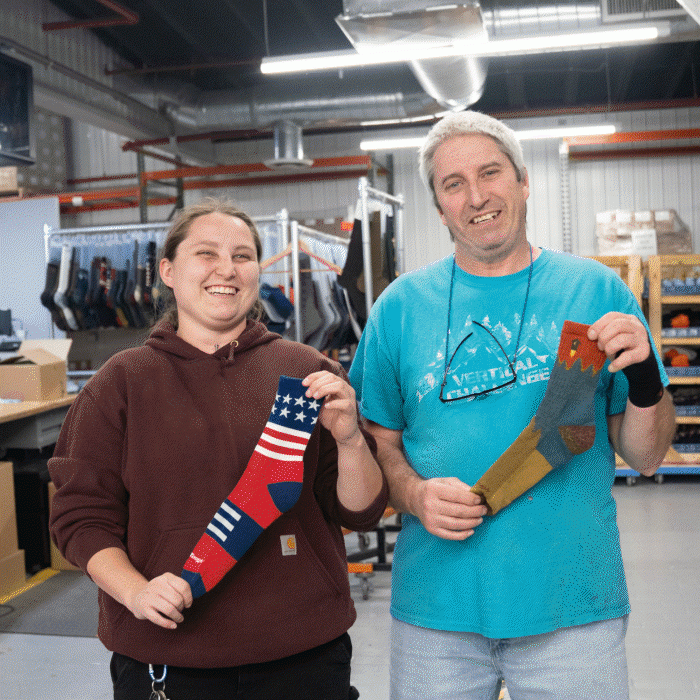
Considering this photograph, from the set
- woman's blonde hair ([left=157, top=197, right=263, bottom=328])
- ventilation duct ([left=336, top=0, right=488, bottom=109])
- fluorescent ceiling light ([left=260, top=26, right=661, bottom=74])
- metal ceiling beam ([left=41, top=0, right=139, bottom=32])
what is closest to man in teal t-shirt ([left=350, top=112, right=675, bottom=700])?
woman's blonde hair ([left=157, top=197, right=263, bottom=328])

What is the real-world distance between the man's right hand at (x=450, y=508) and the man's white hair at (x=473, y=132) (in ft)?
2.00

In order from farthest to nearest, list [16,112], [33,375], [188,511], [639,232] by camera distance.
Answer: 1. [639,232]
2. [16,112]
3. [33,375]
4. [188,511]

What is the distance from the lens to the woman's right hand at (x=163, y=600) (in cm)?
121

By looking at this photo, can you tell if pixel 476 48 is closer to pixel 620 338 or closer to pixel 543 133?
pixel 543 133

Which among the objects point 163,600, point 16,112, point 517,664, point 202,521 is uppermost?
point 16,112

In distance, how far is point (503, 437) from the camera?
1.38 m

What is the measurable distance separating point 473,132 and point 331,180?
1042 centimetres

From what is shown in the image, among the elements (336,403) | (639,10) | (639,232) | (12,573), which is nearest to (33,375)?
(12,573)

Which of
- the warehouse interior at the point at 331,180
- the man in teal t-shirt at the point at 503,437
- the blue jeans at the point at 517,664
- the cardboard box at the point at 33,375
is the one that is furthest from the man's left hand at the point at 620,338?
the cardboard box at the point at 33,375

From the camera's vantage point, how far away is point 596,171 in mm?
10789

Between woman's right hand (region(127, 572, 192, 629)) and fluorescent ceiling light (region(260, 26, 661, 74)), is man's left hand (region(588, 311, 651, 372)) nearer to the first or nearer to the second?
woman's right hand (region(127, 572, 192, 629))

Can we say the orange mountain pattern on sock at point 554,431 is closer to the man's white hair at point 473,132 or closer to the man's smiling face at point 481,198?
the man's smiling face at point 481,198

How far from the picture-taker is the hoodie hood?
1.43 meters

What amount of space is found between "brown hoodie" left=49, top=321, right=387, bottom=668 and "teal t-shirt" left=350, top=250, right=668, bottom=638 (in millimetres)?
156
